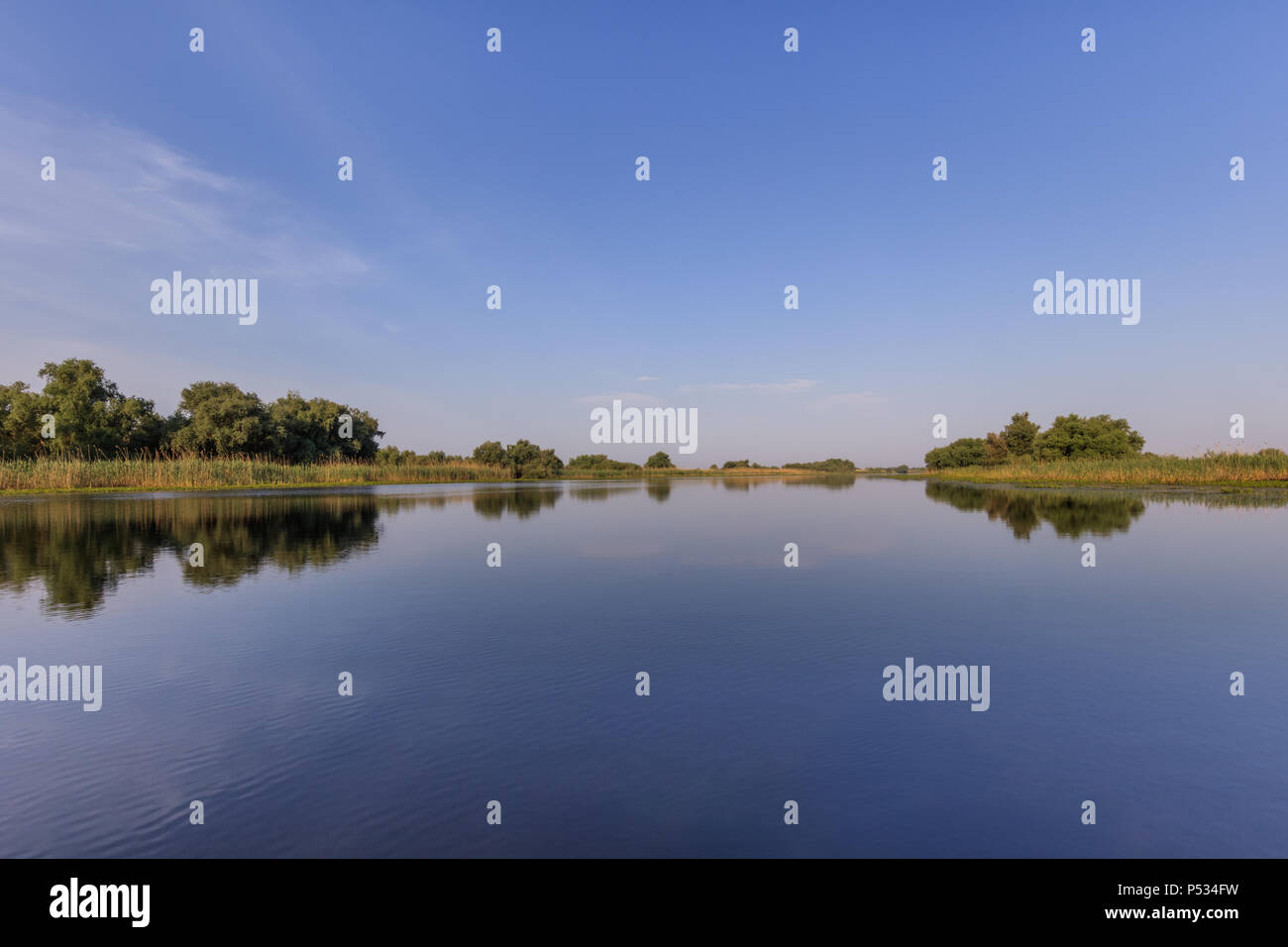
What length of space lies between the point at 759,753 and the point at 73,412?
267 ft

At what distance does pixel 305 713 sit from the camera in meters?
7.61

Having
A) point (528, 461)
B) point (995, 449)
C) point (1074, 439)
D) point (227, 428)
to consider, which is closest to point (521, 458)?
point (528, 461)

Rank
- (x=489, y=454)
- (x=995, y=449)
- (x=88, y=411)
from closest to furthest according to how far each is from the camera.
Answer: (x=88, y=411)
(x=489, y=454)
(x=995, y=449)

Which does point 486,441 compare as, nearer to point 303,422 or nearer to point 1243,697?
point 303,422

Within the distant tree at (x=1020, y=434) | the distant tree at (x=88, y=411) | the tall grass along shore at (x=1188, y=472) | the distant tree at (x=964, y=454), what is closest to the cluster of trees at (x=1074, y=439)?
the distant tree at (x=1020, y=434)

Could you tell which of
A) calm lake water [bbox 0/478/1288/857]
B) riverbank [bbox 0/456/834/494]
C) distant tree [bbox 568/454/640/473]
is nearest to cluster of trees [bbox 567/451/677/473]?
distant tree [bbox 568/454/640/473]

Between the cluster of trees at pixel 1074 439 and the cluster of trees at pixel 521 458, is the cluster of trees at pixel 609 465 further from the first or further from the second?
the cluster of trees at pixel 1074 439

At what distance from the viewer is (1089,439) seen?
8644cm

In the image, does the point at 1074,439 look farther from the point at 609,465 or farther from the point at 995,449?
the point at 609,465

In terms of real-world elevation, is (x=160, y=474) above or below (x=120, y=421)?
below

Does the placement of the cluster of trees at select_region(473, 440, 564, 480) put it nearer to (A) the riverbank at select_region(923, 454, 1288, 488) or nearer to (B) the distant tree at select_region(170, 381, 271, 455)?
(B) the distant tree at select_region(170, 381, 271, 455)

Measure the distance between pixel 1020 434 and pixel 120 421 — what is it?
134 metres

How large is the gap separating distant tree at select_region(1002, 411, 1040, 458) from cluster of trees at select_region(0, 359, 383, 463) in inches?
4660
